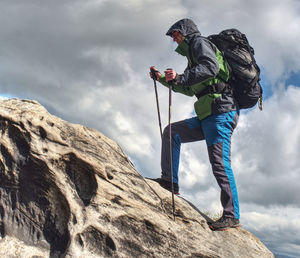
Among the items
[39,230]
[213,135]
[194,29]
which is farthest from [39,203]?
[194,29]

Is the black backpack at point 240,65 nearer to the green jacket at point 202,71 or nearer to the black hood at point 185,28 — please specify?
the green jacket at point 202,71

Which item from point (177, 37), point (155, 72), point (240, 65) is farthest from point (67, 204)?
point (240, 65)

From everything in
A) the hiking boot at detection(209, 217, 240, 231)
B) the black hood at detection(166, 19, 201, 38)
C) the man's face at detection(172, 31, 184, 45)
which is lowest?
the hiking boot at detection(209, 217, 240, 231)

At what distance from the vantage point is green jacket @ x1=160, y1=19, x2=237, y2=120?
7.79m

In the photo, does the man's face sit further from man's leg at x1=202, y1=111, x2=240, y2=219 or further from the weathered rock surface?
the weathered rock surface

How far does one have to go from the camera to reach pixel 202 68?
773cm

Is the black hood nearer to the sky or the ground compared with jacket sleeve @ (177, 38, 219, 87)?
nearer to the sky

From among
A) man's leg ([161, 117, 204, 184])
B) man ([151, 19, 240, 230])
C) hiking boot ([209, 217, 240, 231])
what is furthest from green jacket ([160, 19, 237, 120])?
hiking boot ([209, 217, 240, 231])

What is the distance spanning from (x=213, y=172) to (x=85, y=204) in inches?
127

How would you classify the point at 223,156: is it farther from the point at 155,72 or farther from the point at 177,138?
the point at 155,72

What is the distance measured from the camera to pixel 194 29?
8.74 m

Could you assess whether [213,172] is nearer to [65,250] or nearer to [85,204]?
[85,204]

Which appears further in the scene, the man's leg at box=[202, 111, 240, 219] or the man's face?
the man's face

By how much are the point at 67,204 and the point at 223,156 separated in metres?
3.88
